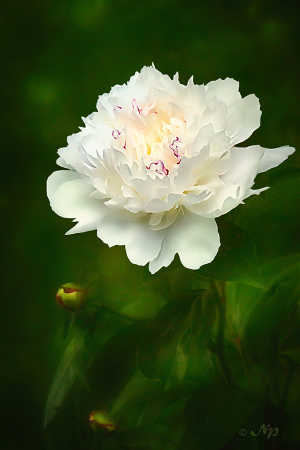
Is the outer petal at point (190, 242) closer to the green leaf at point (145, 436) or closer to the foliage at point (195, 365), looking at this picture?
the foliage at point (195, 365)

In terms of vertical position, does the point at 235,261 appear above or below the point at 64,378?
above

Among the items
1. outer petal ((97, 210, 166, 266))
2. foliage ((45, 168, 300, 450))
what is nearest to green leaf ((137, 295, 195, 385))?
foliage ((45, 168, 300, 450))

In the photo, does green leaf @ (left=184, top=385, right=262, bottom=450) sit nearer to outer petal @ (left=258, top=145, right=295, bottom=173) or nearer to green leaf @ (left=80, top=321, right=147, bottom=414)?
green leaf @ (left=80, top=321, right=147, bottom=414)

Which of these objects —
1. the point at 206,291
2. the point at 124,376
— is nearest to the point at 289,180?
the point at 206,291

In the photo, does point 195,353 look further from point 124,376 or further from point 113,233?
point 113,233

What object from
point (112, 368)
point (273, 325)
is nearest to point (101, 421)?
point (112, 368)

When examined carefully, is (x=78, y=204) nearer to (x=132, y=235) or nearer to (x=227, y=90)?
(x=132, y=235)

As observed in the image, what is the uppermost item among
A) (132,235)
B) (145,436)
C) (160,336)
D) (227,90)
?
(227,90)
